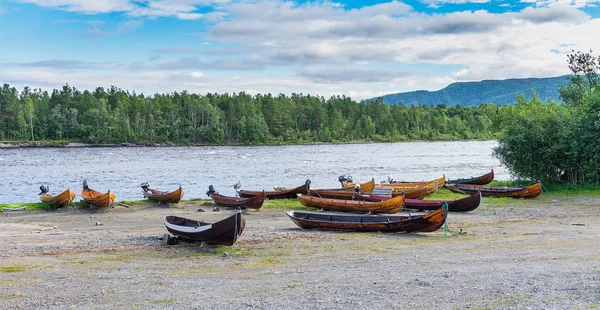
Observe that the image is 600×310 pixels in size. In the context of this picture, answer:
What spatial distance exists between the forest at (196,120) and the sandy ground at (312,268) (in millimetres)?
120234

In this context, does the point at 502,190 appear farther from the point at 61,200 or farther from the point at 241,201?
the point at 61,200

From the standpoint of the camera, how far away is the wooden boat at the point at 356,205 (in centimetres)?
2367

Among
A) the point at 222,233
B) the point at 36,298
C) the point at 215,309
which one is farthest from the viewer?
the point at 222,233

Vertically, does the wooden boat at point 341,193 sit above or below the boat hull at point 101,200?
below

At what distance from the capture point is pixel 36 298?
11062mm

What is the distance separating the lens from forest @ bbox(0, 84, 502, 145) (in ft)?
447

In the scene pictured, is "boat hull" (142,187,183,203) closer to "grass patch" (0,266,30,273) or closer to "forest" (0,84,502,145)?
"grass patch" (0,266,30,273)

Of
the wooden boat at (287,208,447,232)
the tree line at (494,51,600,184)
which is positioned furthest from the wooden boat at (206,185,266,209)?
the tree line at (494,51,600,184)

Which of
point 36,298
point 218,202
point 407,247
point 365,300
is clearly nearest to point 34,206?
point 218,202

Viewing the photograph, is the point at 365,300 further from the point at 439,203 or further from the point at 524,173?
the point at 524,173

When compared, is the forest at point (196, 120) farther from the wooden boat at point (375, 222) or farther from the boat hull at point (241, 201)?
the wooden boat at point (375, 222)

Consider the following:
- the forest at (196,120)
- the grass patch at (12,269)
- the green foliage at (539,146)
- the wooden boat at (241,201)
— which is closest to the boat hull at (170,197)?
the wooden boat at (241,201)

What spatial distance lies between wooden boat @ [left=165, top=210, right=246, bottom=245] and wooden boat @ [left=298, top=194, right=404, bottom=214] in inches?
356

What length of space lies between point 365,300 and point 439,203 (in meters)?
15.2
